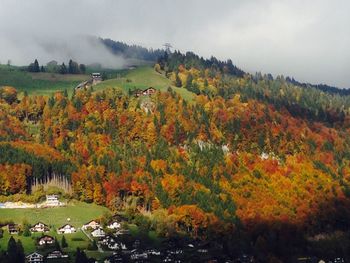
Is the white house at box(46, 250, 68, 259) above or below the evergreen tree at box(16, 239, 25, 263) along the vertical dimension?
below

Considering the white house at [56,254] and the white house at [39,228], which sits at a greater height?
the white house at [39,228]

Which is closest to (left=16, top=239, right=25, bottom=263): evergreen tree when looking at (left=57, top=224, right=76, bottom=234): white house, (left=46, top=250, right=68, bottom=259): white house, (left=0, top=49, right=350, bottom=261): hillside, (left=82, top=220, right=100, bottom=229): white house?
(left=46, top=250, right=68, bottom=259): white house

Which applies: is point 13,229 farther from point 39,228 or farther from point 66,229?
point 66,229

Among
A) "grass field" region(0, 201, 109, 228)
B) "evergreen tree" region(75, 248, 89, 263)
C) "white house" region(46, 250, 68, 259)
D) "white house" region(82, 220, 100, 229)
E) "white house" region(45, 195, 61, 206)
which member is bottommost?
"white house" region(46, 250, 68, 259)

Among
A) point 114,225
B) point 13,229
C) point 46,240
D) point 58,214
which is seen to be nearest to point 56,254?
point 46,240

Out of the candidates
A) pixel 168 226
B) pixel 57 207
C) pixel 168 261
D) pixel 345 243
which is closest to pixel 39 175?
pixel 57 207

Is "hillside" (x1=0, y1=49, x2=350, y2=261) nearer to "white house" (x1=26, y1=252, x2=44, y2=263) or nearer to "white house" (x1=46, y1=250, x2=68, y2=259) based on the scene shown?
"white house" (x1=46, y1=250, x2=68, y2=259)

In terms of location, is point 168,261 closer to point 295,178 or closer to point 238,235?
point 238,235

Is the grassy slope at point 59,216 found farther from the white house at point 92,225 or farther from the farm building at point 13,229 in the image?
the white house at point 92,225

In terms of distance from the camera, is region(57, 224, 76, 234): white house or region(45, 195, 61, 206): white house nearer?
region(57, 224, 76, 234): white house

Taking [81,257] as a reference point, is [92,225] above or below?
above

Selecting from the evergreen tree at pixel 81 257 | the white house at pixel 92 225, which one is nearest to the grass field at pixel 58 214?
the white house at pixel 92 225
